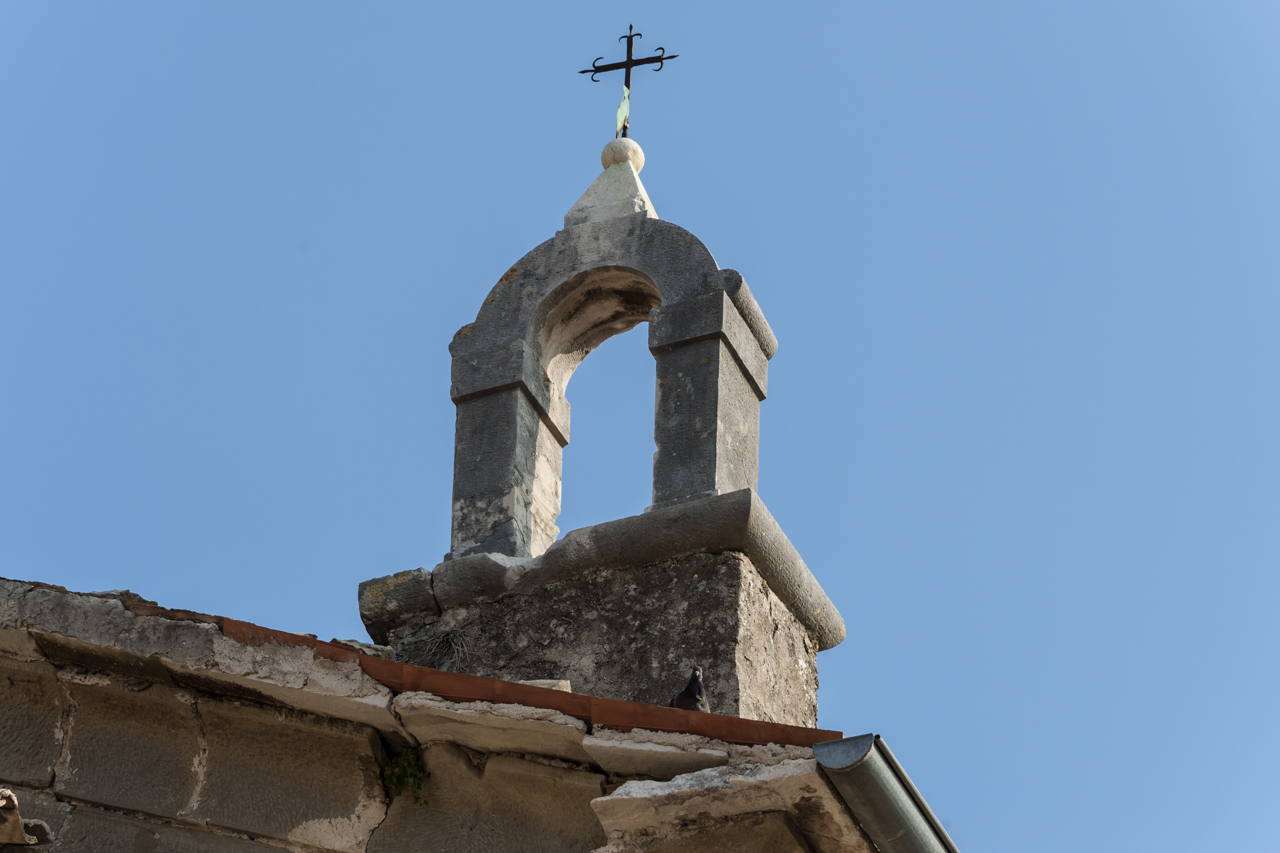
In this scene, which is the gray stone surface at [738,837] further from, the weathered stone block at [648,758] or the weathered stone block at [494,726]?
the weathered stone block at [494,726]

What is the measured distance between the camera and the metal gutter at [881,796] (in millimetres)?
3131

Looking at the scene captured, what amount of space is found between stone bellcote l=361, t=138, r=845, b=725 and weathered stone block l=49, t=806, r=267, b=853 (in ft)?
5.04

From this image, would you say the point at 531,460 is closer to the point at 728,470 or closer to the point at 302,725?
the point at 728,470

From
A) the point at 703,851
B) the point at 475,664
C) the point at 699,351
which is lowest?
the point at 703,851

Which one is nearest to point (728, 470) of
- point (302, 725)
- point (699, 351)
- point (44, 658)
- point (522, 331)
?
point (699, 351)

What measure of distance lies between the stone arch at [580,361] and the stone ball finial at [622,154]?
0.50 meters

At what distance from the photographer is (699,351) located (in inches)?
230

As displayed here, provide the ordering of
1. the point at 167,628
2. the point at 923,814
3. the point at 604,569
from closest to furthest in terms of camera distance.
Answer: the point at 923,814
the point at 167,628
the point at 604,569

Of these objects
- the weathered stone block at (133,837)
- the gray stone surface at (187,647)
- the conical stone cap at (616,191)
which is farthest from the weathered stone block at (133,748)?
the conical stone cap at (616,191)

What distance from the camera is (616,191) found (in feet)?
21.3

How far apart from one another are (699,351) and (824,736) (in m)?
2.72

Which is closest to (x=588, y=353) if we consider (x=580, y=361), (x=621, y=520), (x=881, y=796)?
(x=580, y=361)

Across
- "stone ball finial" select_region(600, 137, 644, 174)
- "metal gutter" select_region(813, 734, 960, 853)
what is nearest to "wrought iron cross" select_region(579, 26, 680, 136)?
"stone ball finial" select_region(600, 137, 644, 174)

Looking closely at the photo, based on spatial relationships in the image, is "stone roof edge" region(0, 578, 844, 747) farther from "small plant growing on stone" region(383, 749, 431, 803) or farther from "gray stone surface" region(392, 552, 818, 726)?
"gray stone surface" region(392, 552, 818, 726)
